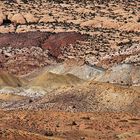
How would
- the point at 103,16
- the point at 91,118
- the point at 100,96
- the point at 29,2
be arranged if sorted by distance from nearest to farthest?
the point at 91,118, the point at 100,96, the point at 103,16, the point at 29,2

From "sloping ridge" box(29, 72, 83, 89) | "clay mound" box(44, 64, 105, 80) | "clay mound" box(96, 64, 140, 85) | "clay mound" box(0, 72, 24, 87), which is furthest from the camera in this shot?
"clay mound" box(44, 64, 105, 80)

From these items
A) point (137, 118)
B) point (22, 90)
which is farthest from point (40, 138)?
point (22, 90)

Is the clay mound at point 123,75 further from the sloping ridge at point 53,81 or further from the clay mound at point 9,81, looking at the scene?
the clay mound at point 9,81

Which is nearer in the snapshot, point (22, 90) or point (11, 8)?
point (22, 90)

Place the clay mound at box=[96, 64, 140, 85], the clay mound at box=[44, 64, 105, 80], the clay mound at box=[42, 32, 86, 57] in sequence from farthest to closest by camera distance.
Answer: the clay mound at box=[42, 32, 86, 57], the clay mound at box=[44, 64, 105, 80], the clay mound at box=[96, 64, 140, 85]

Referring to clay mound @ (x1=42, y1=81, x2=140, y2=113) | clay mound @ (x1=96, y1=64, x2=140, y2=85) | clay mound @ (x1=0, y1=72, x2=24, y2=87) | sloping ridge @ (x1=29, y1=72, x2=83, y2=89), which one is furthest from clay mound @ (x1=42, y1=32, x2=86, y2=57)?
clay mound @ (x1=42, y1=81, x2=140, y2=113)

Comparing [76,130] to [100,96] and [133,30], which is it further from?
[133,30]

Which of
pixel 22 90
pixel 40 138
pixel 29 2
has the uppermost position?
pixel 40 138

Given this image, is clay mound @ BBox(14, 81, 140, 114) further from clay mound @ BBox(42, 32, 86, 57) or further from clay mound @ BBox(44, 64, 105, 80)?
clay mound @ BBox(42, 32, 86, 57)
